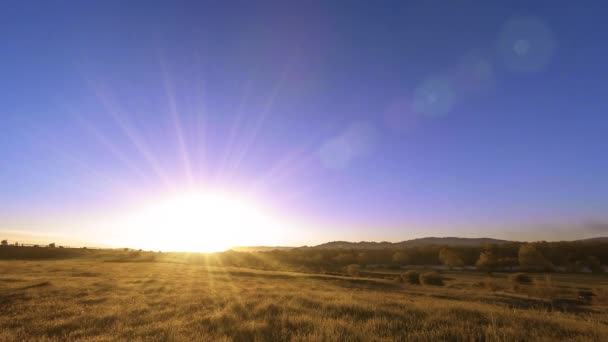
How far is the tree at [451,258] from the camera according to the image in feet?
304

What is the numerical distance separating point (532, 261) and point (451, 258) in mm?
21254

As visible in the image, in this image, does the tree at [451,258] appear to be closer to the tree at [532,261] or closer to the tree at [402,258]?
the tree at [402,258]

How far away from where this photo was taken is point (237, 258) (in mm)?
95500

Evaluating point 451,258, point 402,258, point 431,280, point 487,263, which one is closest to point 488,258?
point 487,263

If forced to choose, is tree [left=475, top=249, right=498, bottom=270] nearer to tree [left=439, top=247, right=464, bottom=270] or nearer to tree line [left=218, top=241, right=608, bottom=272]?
tree line [left=218, top=241, right=608, bottom=272]

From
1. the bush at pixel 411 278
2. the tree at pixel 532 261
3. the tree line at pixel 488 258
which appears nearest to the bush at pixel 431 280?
the bush at pixel 411 278

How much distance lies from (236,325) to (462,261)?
325 ft

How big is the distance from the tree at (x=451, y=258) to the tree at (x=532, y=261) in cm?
1595

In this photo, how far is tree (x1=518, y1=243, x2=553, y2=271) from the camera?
241ft

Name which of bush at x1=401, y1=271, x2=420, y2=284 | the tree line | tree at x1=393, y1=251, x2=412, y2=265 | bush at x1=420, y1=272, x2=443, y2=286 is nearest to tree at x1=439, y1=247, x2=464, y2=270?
the tree line

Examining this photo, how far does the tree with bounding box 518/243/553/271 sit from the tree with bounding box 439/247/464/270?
Answer: 15947mm

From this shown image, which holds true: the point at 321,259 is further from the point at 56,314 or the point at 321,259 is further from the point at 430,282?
the point at 56,314

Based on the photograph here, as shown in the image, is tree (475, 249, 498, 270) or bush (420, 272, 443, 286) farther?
tree (475, 249, 498, 270)

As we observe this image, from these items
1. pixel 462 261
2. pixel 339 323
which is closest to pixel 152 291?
pixel 339 323
